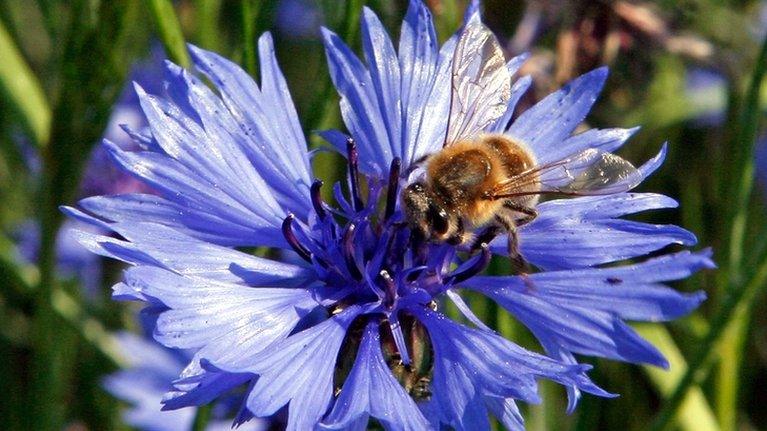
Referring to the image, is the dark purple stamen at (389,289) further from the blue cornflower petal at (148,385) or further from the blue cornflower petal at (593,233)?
the blue cornflower petal at (148,385)

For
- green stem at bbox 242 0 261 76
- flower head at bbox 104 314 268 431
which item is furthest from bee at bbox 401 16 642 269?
flower head at bbox 104 314 268 431

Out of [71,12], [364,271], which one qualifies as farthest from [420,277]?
[71,12]

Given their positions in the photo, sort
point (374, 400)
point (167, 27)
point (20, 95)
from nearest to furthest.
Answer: point (374, 400), point (167, 27), point (20, 95)

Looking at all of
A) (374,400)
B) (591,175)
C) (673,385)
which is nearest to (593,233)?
(591,175)

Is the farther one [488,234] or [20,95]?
[20,95]

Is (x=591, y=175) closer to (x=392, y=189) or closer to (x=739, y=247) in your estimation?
(x=392, y=189)

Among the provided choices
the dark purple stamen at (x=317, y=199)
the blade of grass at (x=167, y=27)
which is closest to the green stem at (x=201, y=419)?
the dark purple stamen at (x=317, y=199)
